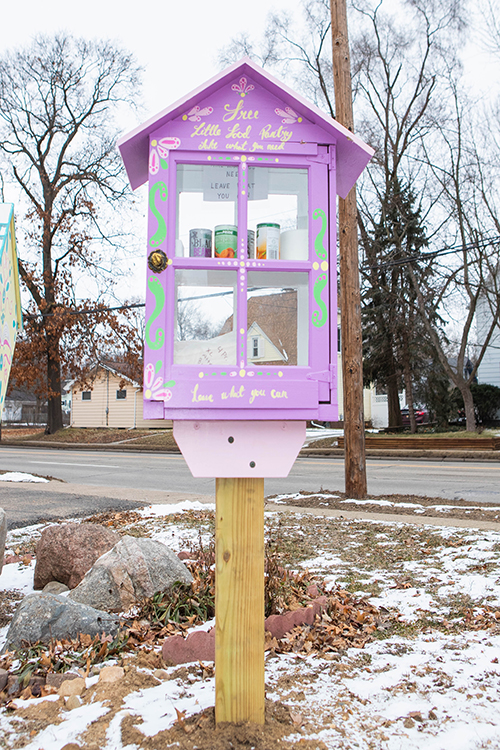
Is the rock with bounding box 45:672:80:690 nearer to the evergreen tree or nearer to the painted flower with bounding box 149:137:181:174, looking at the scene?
the painted flower with bounding box 149:137:181:174

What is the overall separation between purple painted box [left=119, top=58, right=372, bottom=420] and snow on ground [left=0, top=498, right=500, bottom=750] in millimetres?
1208

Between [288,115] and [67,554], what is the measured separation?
3415mm

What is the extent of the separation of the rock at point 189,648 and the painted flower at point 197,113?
240cm

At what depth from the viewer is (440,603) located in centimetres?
372

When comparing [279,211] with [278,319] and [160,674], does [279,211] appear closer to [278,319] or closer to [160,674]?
[278,319]

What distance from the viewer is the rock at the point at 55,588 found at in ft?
14.0

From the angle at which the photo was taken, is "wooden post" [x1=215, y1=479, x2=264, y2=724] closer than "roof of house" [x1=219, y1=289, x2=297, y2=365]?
Yes

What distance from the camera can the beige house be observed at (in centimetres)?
3694

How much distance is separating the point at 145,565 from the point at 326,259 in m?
2.41

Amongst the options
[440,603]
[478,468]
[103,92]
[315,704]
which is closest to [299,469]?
[478,468]

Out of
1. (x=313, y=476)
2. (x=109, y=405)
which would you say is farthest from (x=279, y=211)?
(x=109, y=405)

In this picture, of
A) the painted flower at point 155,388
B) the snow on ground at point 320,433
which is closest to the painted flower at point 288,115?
the painted flower at point 155,388

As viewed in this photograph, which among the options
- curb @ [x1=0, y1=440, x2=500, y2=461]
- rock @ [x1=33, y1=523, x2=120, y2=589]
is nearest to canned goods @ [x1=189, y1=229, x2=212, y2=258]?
rock @ [x1=33, y1=523, x2=120, y2=589]

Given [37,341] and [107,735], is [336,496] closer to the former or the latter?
[107,735]
